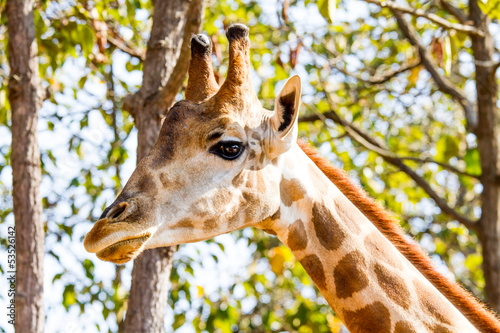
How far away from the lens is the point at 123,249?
7.97ft

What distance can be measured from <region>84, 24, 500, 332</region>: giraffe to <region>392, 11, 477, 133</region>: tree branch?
159 inches

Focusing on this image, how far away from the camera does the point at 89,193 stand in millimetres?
6332

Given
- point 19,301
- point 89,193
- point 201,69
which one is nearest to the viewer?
point 201,69

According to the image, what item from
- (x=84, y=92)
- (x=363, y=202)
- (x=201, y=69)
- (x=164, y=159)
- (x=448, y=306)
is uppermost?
(x=84, y=92)

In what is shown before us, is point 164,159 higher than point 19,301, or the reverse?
point 164,159

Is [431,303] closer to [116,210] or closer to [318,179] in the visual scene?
[318,179]

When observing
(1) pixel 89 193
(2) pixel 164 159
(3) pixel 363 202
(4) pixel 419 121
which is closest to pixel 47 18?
(1) pixel 89 193

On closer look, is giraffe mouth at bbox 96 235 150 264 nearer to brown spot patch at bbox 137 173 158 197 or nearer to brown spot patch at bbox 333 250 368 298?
brown spot patch at bbox 137 173 158 197

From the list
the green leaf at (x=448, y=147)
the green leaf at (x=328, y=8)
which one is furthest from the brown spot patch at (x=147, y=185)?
the green leaf at (x=448, y=147)

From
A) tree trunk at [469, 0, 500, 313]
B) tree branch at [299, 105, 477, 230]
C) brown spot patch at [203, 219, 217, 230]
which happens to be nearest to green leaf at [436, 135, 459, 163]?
tree trunk at [469, 0, 500, 313]

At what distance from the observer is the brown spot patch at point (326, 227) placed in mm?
2855

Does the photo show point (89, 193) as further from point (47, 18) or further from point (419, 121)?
point (419, 121)

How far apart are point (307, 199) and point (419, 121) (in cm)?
779

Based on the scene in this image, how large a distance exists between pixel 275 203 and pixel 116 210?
76 centimetres
